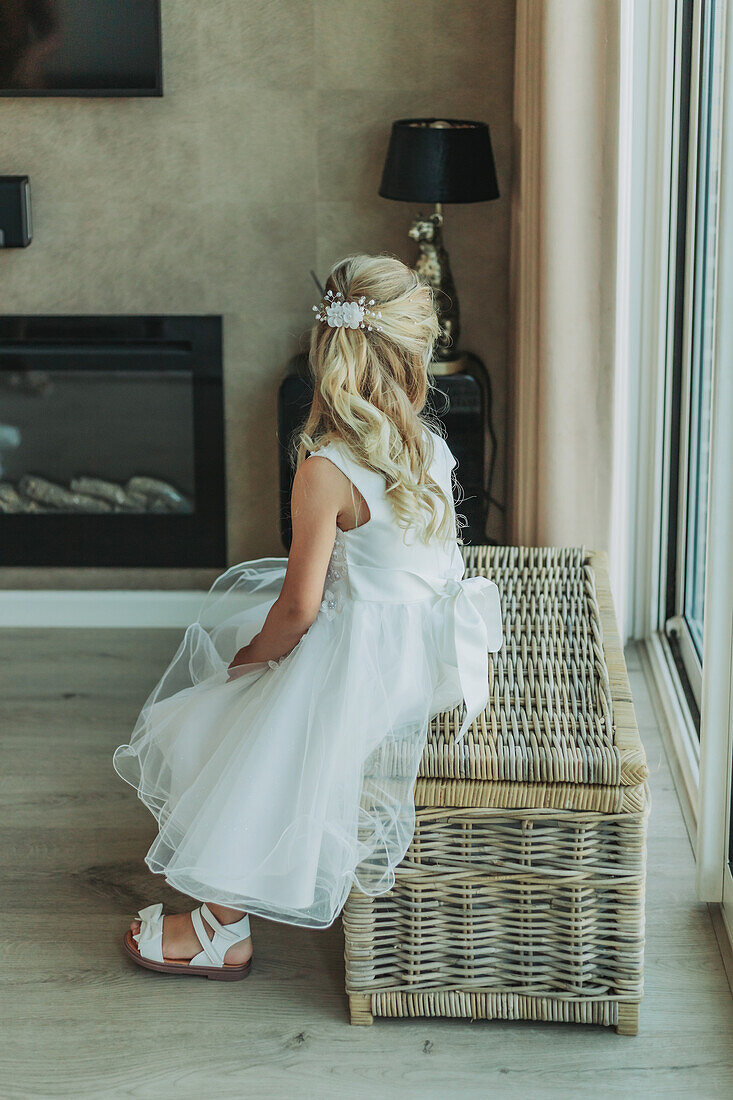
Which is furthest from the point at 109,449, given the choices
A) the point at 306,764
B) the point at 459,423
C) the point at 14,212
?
the point at 306,764

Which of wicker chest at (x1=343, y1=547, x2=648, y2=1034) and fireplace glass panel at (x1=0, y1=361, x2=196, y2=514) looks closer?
wicker chest at (x1=343, y1=547, x2=648, y2=1034)

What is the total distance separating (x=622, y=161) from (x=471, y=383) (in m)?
0.70

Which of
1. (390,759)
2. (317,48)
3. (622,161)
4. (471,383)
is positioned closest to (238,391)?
(471,383)

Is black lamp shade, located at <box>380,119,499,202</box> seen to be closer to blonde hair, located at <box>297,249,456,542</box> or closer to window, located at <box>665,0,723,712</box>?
window, located at <box>665,0,723,712</box>

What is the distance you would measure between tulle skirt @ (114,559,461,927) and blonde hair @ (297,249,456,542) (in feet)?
0.62

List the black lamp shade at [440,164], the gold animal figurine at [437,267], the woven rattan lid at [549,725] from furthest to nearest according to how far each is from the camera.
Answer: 1. the gold animal figurine at [437,267]
2. the black lamp shade at [440,164]
3. the woven rattan lid at [549,725]

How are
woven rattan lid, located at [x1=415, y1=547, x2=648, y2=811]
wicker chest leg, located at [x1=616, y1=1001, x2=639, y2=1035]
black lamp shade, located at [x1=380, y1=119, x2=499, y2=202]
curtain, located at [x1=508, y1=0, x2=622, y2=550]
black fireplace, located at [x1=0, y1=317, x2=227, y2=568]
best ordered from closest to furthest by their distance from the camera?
1. woven rattan lid, located at [x1=415, y1=547, x2=648, y2=811]
2. wicker chest leg, located at [x1=616, y1=1001, x2=639, y2=1035]
3. curtain, located at [x1=508, y1=0, x2=622, y2=550]
4. black lamp shade, located at [x1=380, y1=119, x2=499, y2=202]
5. black fireplace, located at [x1=0, y1=317, x2=227, y2=568]

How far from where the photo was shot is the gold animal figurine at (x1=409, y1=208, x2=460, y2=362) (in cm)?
283

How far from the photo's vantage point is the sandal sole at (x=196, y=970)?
1823 mm

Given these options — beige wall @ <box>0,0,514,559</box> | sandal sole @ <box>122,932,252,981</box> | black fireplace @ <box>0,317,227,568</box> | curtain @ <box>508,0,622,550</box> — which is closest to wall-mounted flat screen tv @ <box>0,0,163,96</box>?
beige wall @ <box>0,0,514,559</box>

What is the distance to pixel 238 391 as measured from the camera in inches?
123

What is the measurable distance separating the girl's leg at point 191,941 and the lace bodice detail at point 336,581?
1.62ft

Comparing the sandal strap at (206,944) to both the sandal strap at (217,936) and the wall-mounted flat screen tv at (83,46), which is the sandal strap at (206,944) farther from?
the wall-mounted flat screen tv at (83,46)

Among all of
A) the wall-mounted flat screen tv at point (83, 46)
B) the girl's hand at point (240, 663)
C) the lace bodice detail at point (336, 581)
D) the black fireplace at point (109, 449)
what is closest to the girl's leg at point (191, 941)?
the girl's hand at point (240, 663)
